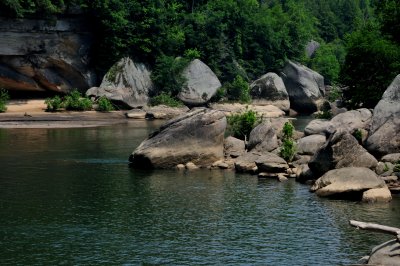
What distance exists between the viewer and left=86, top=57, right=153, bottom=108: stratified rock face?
3257 inches

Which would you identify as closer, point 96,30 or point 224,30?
point 96,30

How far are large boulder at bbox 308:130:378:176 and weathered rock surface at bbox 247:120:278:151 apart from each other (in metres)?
6.89

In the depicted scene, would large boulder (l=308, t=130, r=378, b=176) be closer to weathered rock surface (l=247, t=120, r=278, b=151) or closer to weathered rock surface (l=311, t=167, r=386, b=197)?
weathered rock surface (l=311, t=167, r=386, b=197)

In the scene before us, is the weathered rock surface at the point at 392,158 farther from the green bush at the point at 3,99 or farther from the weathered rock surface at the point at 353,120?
the green bush at the point at 3,99

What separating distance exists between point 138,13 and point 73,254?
65.1 m

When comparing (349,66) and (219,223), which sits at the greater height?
(349,66)

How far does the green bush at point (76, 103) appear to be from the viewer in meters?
78.5

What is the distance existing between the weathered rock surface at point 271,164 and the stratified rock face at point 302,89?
2173 inches

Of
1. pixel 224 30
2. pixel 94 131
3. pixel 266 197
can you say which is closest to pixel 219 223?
pixel 266 197

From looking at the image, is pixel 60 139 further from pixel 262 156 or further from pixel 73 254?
pixel 73 254

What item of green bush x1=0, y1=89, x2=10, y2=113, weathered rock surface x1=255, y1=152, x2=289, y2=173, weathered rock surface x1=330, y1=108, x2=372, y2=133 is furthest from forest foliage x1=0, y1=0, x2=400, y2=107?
weathered rock surface x1=255, y1=152, x2=289, y2=173

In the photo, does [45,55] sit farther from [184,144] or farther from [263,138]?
[263,138]

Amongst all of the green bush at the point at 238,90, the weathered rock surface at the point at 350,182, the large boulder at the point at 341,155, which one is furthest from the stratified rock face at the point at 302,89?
the weathered rock surface at the point at 350,182

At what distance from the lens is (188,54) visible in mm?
93188
